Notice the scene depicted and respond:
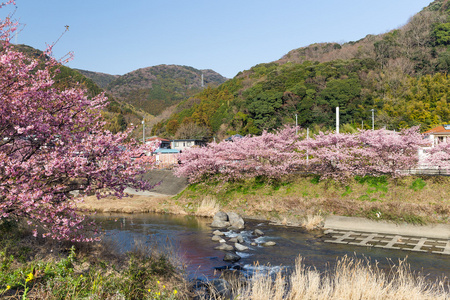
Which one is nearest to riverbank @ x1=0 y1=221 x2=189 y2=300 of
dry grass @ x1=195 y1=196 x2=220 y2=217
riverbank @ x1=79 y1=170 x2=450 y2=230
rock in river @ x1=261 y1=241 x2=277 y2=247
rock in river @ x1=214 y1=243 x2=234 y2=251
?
rock in river @ x1=214 y1=243 x2=234 y2=251

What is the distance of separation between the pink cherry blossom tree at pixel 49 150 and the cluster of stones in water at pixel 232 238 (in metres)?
8.24

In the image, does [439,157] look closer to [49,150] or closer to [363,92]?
[49,150]

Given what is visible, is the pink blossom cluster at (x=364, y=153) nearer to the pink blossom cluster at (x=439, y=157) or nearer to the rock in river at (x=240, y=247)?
the pink blossom cluster at (x=439, y=157)

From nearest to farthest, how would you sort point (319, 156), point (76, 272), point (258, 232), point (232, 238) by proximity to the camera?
1. point (76, 272)
2. point (232, 238)
3. point (258, 232)
4. point (319, 156)

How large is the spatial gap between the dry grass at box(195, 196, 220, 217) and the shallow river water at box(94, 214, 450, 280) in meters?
1.75

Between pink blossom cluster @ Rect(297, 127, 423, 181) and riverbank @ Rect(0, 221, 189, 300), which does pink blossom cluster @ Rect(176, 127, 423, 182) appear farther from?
riverbank @ Rect(0, 221, 189, 300)

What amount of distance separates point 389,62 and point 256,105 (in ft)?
89.1

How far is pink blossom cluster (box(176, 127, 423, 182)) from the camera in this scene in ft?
74.8

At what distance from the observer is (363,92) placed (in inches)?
2263

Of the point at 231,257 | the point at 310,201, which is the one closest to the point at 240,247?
the point at 231,257

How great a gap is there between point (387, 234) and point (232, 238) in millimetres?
8548

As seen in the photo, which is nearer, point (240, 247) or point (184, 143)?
point (240, 247)

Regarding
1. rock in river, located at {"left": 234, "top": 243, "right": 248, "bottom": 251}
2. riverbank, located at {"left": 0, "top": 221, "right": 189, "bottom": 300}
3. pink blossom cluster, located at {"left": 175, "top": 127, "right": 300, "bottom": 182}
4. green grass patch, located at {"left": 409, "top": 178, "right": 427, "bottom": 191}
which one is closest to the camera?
riverbank, located at {"left": 0, "top": 221, "right": 189, "bottom": 300}

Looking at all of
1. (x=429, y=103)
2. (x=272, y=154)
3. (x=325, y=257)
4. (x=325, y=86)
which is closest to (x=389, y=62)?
(x=325, y=86)
